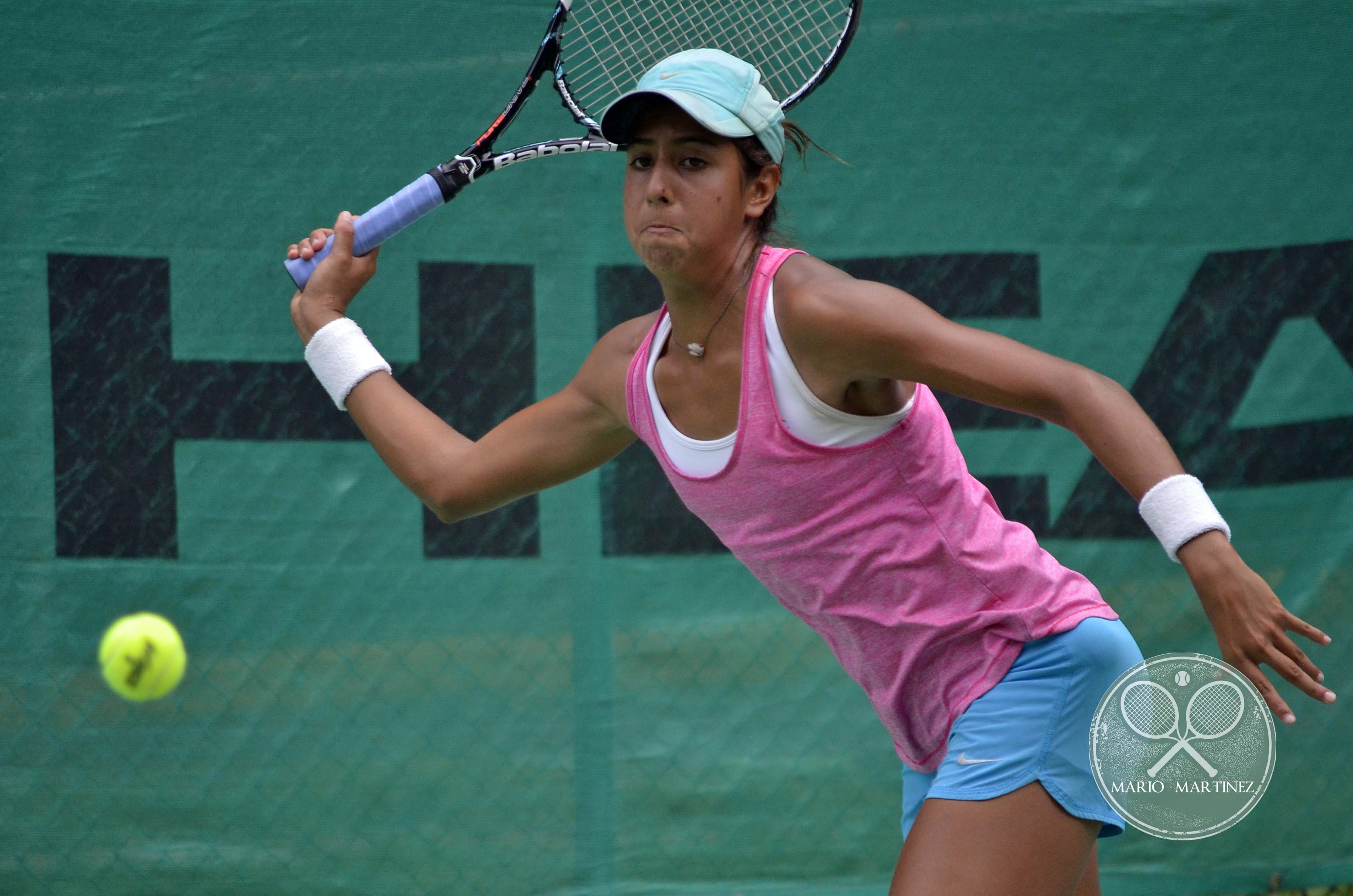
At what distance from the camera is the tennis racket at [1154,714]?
2.01m

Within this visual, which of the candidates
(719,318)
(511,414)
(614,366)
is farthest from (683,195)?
(511,414)

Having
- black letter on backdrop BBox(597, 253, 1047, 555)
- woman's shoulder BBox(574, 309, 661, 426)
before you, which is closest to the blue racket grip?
woman's shoulder BBox(574, 309, 661, 426)

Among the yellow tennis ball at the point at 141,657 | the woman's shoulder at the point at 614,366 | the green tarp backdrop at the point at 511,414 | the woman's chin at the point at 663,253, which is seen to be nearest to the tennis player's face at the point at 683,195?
the woman's chin at the point at 663,253

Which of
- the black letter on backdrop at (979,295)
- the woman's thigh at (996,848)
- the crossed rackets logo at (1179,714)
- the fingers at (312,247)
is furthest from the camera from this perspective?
the black letter on backdrop at (979,295)

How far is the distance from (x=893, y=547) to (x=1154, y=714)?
1.71 ft

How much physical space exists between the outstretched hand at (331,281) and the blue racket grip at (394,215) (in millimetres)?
14

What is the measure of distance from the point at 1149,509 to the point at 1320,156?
8.39ft

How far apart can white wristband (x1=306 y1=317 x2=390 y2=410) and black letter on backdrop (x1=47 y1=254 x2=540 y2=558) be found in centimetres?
109

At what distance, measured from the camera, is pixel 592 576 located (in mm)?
3371

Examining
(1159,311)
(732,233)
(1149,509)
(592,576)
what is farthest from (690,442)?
(1159,311)

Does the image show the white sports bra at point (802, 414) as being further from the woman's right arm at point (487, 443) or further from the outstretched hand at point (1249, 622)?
the outstretched hand at point (1249, 622)

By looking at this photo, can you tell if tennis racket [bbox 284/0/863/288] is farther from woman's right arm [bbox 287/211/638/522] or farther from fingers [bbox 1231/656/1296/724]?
fingers [bbox 1231/656/1296/724]

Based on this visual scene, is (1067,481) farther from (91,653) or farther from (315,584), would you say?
(91,653)

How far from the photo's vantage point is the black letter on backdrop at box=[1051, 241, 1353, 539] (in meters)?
3.58
